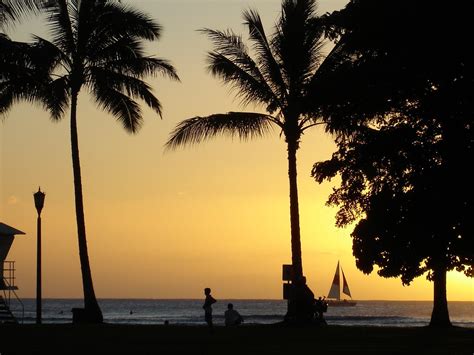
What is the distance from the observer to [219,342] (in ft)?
84.4

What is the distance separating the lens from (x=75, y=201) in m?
40.9

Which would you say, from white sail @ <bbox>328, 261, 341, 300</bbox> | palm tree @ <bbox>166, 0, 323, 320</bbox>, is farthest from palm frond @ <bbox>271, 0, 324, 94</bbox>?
white sail @ <bbox>328, 261, 341, 300</bbox>

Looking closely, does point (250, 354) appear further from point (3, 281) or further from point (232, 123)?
point (3, 281)

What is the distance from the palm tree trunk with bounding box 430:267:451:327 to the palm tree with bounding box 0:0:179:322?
13543 mm

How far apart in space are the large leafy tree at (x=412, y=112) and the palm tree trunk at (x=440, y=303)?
45.5 feet

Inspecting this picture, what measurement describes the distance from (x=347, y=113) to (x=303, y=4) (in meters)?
12.5

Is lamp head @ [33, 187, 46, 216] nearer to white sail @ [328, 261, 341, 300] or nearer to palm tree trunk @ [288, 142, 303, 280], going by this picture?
palm tree trunk @ [288, 142, 303, 280]

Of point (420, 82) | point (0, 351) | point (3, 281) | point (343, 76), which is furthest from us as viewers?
point (3, 281)

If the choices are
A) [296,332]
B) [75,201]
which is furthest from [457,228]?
[75,201]

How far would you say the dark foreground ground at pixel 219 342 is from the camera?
2222 centimetres

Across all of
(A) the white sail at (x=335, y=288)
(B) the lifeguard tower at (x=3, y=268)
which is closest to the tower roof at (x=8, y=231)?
(B) the lifeguard tower at (x=3, y=268)

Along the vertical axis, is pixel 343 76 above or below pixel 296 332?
above

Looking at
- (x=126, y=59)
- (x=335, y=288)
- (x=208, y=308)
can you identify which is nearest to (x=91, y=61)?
(x=126, y=59)

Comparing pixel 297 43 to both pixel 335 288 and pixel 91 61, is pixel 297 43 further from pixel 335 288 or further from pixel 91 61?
pixel 335 288
